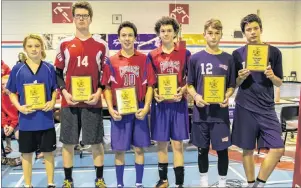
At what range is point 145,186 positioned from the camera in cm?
339

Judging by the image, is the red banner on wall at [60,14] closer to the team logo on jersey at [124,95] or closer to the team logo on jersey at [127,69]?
the team logo on jersey at [127,69]

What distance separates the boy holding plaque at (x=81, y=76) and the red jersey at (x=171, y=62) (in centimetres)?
48

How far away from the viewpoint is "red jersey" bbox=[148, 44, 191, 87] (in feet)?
9.46

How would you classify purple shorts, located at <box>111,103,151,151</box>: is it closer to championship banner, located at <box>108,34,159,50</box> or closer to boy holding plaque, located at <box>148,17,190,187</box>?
boy holding plaque, located at <box>148,17,190,187</box>

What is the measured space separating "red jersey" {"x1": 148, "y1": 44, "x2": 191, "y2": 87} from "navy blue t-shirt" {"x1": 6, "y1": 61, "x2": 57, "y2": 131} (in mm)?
980

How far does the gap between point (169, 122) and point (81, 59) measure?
997 millimetres

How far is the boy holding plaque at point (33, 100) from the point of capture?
2793 mm

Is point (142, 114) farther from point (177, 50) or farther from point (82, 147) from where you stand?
point (82, 147)

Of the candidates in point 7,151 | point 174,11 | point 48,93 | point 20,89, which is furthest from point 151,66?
point 174,11

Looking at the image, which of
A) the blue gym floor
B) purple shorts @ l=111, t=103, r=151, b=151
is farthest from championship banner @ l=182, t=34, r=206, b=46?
purple shorts @ l=111, t=103, r=151, b=151

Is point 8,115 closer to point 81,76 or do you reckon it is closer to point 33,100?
point 33,100

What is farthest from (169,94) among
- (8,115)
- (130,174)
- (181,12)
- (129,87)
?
(181,12)

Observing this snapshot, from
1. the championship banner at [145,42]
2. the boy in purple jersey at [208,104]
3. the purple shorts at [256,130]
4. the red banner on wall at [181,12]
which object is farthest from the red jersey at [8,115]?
the red banner on wall at [181,12]

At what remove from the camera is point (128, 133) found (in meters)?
2.83
